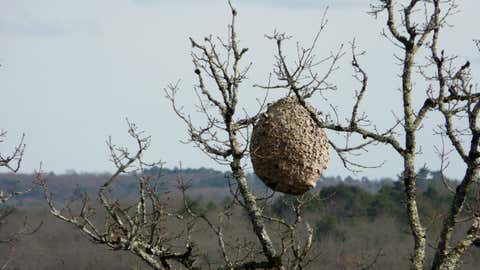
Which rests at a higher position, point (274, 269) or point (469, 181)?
point (469, 181)

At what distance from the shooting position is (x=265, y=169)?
757 cm

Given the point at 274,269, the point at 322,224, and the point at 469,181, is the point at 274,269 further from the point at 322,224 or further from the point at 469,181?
the point at 322,224

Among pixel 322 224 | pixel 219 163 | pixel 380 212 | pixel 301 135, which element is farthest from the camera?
pixel 380 212

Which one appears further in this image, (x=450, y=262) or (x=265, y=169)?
(x=450, y=262)

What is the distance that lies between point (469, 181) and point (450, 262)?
84cm

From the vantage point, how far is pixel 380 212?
43.7 m

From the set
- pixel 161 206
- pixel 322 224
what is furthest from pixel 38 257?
pixel 161 206

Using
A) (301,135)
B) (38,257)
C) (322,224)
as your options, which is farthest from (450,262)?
(38,257)

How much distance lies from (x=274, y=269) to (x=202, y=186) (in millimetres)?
69378

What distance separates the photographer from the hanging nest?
7.48m

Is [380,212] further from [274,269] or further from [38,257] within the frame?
[274,269]

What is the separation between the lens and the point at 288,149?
747 centimetres

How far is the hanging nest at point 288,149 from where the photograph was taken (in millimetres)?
7484

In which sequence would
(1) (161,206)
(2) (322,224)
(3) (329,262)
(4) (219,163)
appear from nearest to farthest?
(4) (219,163) < (1) (161,206) < (3) (329,262) < (2) (322,224)
